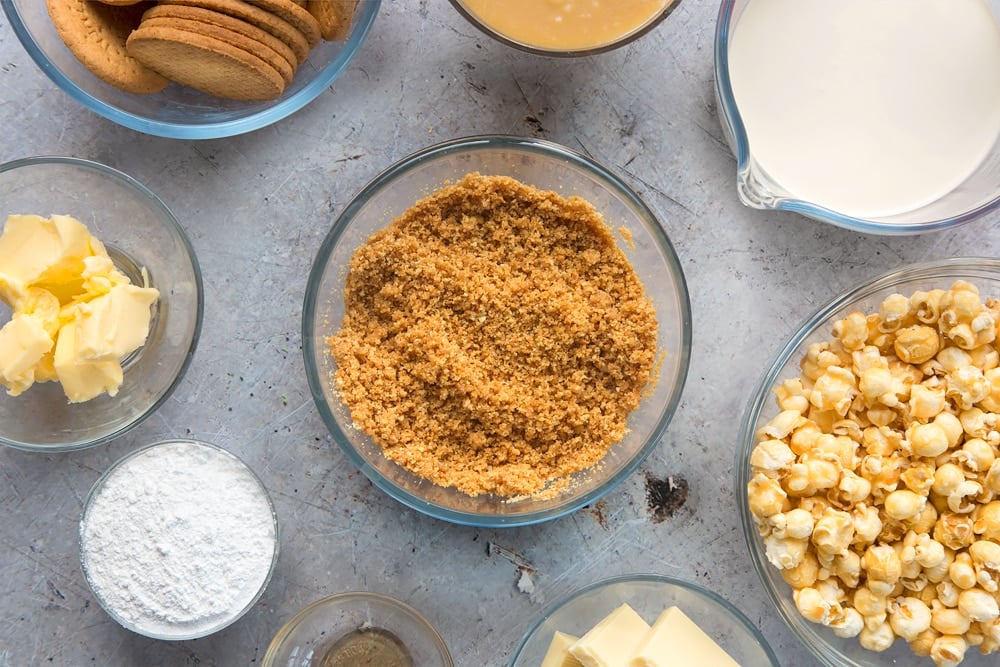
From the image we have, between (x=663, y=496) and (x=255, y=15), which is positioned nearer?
(x=255, y=15)

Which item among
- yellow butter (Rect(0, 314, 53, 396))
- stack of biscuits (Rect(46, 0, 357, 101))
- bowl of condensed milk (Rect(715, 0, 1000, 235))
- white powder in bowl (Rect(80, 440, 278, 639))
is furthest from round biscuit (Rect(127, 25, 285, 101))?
bowl of condensed milk (Rect(715, 0, 1000, 235))

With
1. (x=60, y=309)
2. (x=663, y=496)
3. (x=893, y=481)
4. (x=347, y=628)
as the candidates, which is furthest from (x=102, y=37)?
(x=893, y=481)

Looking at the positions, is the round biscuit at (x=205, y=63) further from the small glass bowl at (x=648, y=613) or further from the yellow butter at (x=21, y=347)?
the small glass bowl at (x=648, y=613)

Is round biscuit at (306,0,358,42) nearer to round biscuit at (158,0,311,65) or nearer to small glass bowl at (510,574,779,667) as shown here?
round biscuit at (158,0,311,65)

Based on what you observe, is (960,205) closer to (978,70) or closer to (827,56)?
(978,70)

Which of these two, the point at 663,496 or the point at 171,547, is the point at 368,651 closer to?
the point at 171,547

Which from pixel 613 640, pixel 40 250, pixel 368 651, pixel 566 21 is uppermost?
pixel 566 21

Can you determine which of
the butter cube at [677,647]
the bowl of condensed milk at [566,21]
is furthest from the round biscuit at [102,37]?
the butter cube at [677,647]

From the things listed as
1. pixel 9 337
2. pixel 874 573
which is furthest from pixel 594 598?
pixel 9 337

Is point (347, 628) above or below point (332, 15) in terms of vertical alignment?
below
